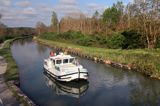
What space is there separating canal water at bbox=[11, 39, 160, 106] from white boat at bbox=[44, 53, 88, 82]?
Answer: 0.76 m

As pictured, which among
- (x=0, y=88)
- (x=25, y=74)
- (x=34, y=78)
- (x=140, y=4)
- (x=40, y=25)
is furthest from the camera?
(x=40, y=25)

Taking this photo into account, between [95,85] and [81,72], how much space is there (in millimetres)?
1928

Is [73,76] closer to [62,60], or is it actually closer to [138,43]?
[62,60]

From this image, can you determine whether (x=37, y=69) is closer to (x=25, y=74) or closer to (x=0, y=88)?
(x=25, y=74)

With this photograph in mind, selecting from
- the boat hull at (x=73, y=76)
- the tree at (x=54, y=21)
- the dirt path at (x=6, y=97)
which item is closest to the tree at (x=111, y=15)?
the tree at (x=54, y=21)

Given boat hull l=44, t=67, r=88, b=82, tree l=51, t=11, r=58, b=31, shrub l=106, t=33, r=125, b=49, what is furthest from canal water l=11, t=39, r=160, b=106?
tree l=51, t=11, r=58, b=31

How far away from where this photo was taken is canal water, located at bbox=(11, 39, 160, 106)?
67.4ft

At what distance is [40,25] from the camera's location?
176 metres

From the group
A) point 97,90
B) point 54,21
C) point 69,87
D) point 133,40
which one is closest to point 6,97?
point 69,87

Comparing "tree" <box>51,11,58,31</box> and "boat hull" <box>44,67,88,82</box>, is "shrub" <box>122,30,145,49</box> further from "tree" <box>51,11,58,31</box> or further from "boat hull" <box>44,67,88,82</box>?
"tree" <box>51,11,58,31</box>

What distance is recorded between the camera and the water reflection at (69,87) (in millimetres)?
23688

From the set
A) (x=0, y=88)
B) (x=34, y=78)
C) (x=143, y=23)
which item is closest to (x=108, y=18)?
(x=143, y=23)

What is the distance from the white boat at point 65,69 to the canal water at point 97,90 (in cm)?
76

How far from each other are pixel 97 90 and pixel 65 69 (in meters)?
4.37
